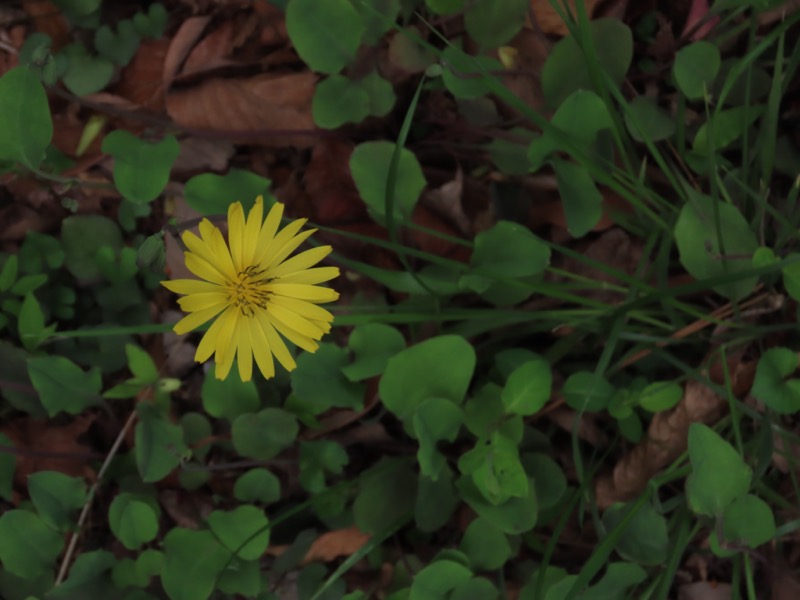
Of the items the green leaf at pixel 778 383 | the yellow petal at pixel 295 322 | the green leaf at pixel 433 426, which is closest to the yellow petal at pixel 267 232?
the yellow petal at pixel 295 322

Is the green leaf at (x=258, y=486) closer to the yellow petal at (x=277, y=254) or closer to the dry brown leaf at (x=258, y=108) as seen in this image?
the yellow petal at (x=277, y=254)

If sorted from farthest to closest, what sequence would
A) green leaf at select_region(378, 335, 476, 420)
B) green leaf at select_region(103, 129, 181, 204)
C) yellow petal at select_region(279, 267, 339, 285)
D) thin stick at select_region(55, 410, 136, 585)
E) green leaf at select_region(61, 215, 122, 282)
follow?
green leaf at select_region(61, 215, 122, 282) < thin stick at select_region(55, 410, 136, 585) < green leaf at select_region(103, 129, 181, 204) < green leaf at select_region(378, 335, 476, 420) < yellow petal at select_region(279, 267, 339, 285)

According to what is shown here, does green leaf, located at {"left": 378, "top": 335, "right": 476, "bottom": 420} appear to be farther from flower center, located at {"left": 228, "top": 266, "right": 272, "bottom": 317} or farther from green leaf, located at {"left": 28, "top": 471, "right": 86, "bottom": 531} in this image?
green leaf, located at {"left": 28, "top": 471, "right": 86, "bottom": 531}

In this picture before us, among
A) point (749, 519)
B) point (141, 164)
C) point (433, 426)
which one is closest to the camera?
point (749, 519)

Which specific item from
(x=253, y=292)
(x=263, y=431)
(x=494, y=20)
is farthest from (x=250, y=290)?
(x=494, y=20)

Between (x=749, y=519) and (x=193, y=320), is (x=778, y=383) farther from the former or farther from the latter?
(x=193, y=320)

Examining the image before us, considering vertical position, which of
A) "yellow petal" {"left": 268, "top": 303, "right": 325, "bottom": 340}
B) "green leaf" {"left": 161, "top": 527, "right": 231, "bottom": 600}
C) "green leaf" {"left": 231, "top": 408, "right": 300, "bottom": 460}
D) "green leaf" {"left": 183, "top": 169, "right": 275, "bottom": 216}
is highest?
"green leaf" {"left": 183, "top": 169, "right": 275, "bottom": 216}

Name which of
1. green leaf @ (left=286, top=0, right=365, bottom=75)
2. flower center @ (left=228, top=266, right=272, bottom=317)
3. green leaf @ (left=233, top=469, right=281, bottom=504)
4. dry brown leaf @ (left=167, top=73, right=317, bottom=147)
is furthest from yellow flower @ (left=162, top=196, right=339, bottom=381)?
dry brown leaf @ (left=167, top=73, right=317, bottom=147)
